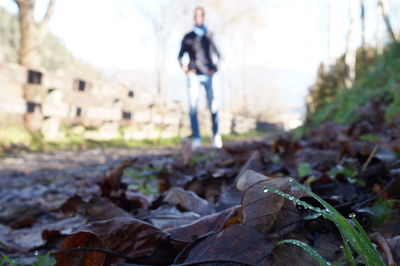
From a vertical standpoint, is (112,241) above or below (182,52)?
below

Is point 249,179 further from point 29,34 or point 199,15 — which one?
point 29,34

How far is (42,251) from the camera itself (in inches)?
44.9

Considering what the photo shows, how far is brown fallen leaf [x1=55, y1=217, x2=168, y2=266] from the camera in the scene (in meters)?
0.69

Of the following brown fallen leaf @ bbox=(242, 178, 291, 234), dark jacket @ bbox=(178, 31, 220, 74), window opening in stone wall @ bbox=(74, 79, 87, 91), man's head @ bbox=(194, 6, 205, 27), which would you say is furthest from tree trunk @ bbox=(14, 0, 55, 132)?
brown fallen leaf @ bbox=(242, 178, 291, 234)

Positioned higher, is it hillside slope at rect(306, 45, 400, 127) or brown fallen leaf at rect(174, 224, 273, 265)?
hillside slope at rect(306, 45, 400, 127)

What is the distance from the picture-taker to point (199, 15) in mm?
6625

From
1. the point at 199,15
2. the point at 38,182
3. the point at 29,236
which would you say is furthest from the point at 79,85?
the point at 29,236

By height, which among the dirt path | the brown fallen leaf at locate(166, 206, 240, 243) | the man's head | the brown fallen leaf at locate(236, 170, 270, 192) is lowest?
the dirt path

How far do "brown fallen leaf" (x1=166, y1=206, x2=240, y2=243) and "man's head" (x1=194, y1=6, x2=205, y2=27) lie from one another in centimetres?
620

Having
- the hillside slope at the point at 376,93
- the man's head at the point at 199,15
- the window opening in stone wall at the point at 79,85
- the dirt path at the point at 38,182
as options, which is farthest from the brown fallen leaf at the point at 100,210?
the window opening in stone wall at the point at 79,85

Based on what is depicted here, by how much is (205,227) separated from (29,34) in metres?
11.0

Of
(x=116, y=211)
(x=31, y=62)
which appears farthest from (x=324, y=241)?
(x=31, y=62)

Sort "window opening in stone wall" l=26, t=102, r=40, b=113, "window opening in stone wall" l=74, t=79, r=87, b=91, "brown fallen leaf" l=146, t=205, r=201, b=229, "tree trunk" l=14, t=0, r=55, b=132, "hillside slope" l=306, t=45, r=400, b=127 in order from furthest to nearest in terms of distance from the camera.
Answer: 1. "tree trunk" l=14, t=0, r=55, b=132
2. "window opening in stone wall" l=74, t=79, r=87, b=91
3. "window opening in stone wall" l=26, t=102, r=40, b=113
4. "hillside slope" l=306, t=45, r=400, b=127
5. "brown fallen leaf" l=146, t=205, r=201, b=229

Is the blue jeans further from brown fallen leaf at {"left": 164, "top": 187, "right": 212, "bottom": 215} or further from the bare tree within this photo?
the bare tree
